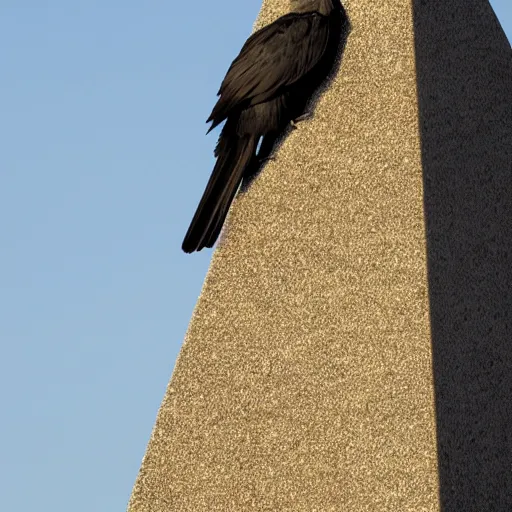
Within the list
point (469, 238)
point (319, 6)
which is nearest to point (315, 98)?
A: point (319, 6)

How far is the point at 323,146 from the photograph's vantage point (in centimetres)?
750

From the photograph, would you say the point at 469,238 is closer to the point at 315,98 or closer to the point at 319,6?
the point at 315,98

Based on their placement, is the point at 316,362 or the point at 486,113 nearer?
the point at 316,362

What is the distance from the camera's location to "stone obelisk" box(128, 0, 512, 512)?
6.92m

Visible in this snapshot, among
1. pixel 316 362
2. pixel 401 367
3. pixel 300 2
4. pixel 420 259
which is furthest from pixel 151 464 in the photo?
pixel 300 2

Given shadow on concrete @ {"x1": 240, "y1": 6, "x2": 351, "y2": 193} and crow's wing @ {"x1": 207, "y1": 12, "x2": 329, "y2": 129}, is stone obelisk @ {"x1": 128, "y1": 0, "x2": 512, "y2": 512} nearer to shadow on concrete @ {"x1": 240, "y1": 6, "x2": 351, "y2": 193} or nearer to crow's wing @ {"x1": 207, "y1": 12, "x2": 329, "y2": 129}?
shadow on concrete @ {"x1": 240, "y1": 6, "x2": 351, "y2": 193}

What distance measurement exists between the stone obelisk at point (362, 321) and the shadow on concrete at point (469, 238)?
13mm

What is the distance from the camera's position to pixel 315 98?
763cm

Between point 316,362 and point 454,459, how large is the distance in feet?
3.31

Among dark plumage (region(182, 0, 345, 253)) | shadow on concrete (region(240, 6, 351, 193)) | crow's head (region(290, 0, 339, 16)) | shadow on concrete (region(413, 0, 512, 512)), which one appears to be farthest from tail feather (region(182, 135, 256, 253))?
shadow on concrete (region(413, 0, 512, 512))

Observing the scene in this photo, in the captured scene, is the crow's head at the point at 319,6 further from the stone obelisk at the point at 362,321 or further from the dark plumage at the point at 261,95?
the stone obelisk at the point at 362,321

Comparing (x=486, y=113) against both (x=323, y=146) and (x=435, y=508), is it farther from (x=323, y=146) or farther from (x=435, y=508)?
(x=435, y=508)

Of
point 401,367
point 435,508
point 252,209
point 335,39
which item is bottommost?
point 435,508

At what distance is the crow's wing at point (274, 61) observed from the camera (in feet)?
24.1
